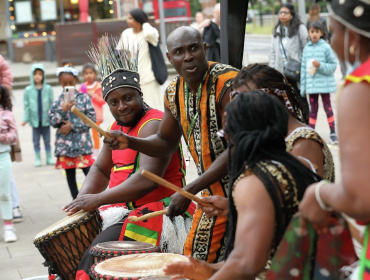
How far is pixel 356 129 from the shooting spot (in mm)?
2121

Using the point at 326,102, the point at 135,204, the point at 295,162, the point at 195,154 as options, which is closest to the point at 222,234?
the point at 195,154

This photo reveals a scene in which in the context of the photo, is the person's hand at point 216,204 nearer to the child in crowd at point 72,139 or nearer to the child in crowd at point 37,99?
the child in crowd at point 72,139

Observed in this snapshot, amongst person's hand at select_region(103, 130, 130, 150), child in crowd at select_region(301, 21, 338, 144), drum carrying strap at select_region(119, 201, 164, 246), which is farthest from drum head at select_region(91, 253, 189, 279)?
child in crowd at select_region(301, 21, 338, 144)

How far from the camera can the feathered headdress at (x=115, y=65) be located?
4615 mm

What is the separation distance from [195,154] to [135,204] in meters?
0.74

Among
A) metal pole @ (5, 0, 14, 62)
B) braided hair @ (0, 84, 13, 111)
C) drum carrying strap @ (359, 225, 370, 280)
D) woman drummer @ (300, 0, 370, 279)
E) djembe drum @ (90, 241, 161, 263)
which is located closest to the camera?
woman drummer @ (300, 0, 370, 279)

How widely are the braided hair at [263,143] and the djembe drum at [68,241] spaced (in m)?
1.90

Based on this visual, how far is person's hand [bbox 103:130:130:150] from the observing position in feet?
12.9

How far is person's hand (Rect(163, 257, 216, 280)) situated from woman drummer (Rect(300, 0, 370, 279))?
1.87ft

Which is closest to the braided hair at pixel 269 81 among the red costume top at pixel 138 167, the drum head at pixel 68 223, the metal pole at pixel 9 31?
the red costume top at pixel 138 167

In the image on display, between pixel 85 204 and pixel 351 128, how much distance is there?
100.0 inches

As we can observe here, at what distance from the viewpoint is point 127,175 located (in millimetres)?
4586

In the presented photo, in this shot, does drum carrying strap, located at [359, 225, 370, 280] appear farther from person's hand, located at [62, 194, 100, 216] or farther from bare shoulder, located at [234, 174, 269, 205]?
person's hand, located at [62, 194, 100, 216]

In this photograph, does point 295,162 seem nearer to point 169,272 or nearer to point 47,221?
point 169,272
